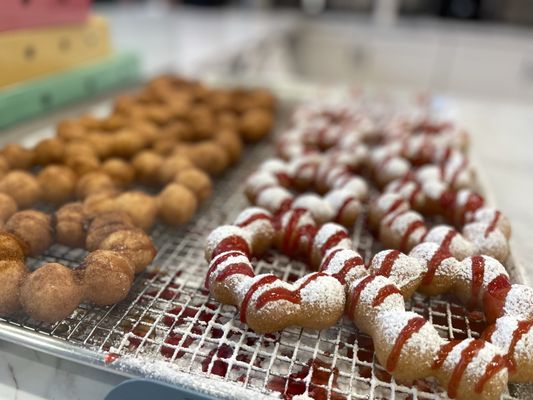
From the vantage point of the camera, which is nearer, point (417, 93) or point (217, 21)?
point (417, 93)

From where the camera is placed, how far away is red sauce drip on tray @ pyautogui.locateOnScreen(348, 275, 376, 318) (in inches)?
33.4

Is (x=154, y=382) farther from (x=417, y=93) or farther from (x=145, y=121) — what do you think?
(x=417, y=93)

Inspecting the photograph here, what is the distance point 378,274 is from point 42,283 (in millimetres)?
594

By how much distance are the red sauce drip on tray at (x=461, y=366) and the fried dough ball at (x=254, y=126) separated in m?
1.09

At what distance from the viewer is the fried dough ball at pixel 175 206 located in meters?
1.17

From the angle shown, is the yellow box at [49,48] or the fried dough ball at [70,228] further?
the yellow box at [49,48]

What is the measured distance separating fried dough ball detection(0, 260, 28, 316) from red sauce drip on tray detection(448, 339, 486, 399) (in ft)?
2.37

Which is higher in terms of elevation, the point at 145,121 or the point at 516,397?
the point at 145,121

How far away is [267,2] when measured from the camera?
171 inches

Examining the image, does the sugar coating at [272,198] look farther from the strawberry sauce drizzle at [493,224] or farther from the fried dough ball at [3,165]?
the fried dough ball at [3,165]

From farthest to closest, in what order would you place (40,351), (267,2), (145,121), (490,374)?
(267,2) → (145,121) → (40,351) → (490,374)

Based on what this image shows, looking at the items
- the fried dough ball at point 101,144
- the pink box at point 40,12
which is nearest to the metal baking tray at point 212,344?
the fried dough ball at point 101,144

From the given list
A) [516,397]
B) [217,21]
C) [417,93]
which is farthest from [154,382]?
[217,21]

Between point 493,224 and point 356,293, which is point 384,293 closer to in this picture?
point 356,293
